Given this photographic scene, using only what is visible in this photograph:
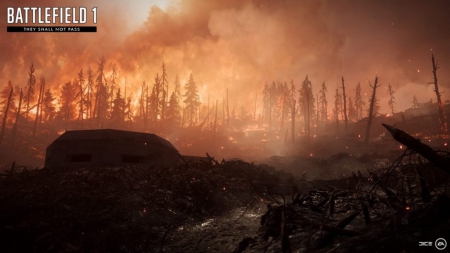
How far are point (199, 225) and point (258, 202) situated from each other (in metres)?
3.90

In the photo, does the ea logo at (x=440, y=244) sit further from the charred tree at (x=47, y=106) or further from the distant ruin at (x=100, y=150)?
the charred tree at (x=47, y=106)

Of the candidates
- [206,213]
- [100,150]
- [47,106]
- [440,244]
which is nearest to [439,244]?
[440,244]

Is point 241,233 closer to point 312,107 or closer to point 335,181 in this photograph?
point 335,181

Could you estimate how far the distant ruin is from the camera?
51.1 feet

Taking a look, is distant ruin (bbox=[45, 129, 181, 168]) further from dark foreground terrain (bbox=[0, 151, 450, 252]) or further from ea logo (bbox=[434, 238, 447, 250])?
ea logo (bbox=[434, 238, 447, 250])

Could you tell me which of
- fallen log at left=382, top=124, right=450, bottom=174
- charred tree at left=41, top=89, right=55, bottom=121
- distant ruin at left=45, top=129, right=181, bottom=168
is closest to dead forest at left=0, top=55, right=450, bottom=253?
fallen log at left=382, top=124, right=450, bottom=174

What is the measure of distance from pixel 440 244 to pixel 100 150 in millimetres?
16809

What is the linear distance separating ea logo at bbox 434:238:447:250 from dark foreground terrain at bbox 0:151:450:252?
7cm

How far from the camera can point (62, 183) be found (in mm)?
11289

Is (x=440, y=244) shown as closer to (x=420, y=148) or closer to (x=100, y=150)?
(x=420, y=148)

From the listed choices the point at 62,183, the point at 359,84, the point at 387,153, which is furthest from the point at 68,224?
the point at 359,84

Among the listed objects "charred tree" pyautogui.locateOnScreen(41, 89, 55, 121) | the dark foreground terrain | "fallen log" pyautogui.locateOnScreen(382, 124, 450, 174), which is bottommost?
the dark foreground terrain

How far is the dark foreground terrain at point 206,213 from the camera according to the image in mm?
3898

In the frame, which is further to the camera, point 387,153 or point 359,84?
point 359,84
